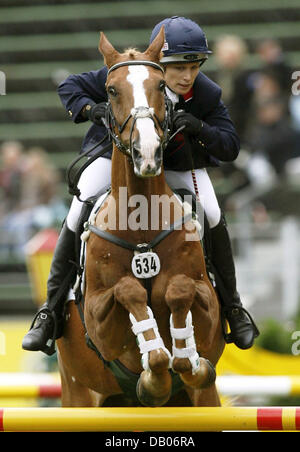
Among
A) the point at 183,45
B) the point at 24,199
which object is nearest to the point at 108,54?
the point at 183,45

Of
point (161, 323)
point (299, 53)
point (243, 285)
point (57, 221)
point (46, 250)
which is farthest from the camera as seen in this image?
point (299, 53)

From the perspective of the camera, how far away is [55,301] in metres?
4.46

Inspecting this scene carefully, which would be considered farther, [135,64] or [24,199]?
[24,199]

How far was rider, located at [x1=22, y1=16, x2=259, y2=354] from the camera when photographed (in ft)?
13.3

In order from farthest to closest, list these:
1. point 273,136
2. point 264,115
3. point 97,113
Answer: point 264,115, point 273,136, point 97,113

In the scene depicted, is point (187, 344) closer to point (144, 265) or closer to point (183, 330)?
point (183, 330)

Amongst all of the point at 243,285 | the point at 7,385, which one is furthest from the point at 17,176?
the point at 7,385

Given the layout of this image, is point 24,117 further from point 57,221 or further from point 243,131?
point 243,131

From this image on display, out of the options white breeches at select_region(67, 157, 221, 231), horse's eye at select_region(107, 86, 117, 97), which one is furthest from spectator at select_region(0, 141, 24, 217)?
horse's eye at select_region(107, 86, 117, 97)

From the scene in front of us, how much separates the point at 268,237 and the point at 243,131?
3.27ft

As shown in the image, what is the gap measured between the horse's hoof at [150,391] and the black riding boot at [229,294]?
81cm

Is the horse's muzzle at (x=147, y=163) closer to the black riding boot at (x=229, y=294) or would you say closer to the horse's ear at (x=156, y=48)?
the horse's ear at (x=156, y=48)

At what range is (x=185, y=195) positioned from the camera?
4.08m

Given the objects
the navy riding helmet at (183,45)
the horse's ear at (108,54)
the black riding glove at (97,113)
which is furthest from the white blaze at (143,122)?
the navy riding helmet at (183,45)
